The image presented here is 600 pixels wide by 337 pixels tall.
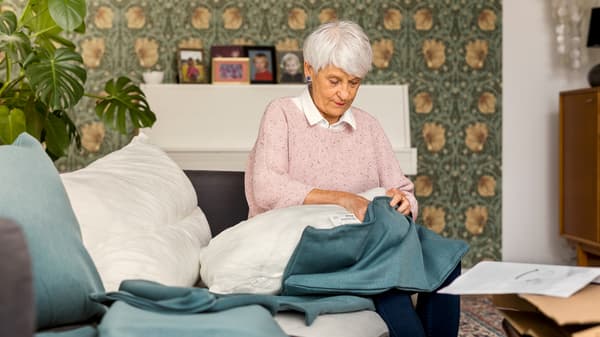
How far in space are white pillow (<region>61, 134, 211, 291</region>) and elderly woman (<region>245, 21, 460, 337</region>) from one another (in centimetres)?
23

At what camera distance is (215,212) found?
9.20 feet

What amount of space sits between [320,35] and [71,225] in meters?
1.10

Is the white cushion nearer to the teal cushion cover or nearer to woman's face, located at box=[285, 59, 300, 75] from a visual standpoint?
the teal cushion cover

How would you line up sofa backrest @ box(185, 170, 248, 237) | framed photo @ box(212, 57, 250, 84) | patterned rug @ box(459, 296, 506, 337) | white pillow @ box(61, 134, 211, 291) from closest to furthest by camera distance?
white pillow @ box(61, 134, 211, 291) < sofa backrest @ box(185, 170, 248, 237) < patterned rug @ box(459, 296, 506, 337) < framed photo @ box(212, 57, 250, 84)

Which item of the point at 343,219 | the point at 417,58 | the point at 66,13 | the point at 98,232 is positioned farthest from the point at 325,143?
the point at 417,58

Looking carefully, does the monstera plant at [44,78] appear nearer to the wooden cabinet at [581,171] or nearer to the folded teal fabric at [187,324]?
the folded teal fabric at [187,324]

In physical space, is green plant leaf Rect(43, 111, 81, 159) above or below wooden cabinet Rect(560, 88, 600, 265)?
above

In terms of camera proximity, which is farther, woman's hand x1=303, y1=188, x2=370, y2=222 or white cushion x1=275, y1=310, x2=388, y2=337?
woman's hand x1=303, y1=188, x2=370, y2=222

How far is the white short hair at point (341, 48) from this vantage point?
2559 millimetres

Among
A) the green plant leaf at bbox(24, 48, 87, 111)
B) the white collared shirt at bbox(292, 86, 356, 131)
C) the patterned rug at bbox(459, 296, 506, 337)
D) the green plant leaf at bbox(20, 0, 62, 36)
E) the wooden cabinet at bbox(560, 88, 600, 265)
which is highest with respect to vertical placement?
the green plant leaf at bbox(20, 0, 62, 36)

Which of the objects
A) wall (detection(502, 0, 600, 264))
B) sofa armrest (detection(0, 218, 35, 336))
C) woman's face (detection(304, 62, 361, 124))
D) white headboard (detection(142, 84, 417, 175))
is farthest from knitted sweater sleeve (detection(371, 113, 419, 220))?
wall (detection(502, 0, 600, 264))

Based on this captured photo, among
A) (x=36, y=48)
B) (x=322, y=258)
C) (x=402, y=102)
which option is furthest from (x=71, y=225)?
(x=402, y=102)

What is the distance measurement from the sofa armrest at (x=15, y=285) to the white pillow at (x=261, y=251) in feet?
3.65

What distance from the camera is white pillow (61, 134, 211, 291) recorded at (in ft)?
6.56
